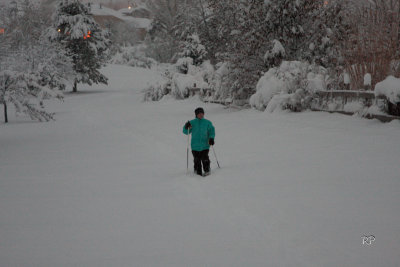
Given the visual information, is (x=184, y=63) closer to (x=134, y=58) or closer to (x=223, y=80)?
(x=223, y=80)

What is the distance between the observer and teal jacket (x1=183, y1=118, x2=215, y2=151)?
8180 millimetres

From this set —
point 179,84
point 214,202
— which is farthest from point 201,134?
point 179,84

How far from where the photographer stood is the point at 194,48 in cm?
3631

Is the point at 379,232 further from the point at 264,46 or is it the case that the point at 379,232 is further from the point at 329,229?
the point at 264,46

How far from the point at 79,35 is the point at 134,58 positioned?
119ft

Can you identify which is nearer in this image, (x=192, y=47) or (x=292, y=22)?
(x=292, y=22)

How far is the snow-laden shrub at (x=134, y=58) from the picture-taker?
75850 millimetres

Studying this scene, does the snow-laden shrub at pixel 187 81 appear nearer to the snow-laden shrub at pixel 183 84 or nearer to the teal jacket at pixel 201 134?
the snow-laden shrub at pixel 183 84

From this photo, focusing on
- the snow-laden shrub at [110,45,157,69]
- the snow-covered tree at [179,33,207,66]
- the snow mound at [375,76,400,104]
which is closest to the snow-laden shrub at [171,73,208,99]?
the snow-covered tree at [179,33,207,66]

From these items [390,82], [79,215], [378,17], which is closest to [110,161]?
[79,215]

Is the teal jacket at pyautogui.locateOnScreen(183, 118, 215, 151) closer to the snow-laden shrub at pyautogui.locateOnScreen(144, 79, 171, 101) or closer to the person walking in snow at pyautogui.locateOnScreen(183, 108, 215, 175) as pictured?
the person walking in snow at pyautogui.locateOnScreen(183, 108, 215, 175)

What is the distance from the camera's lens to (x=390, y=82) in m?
11.6

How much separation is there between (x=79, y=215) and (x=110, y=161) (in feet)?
13.6

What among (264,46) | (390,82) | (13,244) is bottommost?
(13,244)
